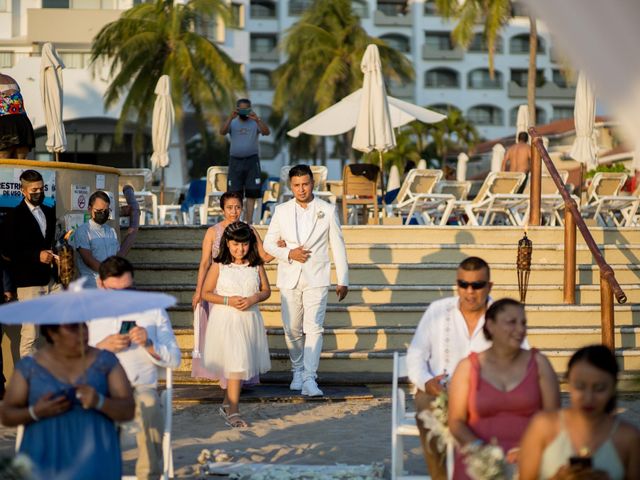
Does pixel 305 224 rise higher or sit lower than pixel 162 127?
lower

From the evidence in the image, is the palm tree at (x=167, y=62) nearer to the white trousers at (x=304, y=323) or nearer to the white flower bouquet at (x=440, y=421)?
the white trousers at (x=304, y=323)

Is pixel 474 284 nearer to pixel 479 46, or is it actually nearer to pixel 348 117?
pixel 348 117

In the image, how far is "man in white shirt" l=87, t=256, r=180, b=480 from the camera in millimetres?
6445

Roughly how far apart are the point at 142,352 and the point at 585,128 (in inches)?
448

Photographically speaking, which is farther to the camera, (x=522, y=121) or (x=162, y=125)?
(x=522, y=121)

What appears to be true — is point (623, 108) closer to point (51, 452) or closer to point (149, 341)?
point (51, 452)

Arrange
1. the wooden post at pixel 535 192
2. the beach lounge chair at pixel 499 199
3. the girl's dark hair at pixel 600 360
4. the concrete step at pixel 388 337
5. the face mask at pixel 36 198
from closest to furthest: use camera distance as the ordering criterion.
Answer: the girl's dark hair at pixel 600 360, the face mask at pixel 36 198, the concrete step at pixel 388 337, the wooden post at pixel 535 192, the beach lounge chair at pixel 499 199

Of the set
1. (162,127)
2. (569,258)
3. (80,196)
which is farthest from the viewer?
(162,127)

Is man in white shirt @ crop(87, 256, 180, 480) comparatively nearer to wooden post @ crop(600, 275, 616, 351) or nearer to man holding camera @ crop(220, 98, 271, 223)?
wooden post @ crop(600, 275, 616, 351)

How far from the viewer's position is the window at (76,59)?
44.7 meters

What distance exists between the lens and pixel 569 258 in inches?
469

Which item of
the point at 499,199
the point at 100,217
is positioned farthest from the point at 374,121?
the point at 100,217

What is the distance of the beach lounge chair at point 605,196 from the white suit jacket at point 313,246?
786 cm

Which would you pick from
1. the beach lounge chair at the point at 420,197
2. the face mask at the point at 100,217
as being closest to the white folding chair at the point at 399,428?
the face mask at the point at 100,217
